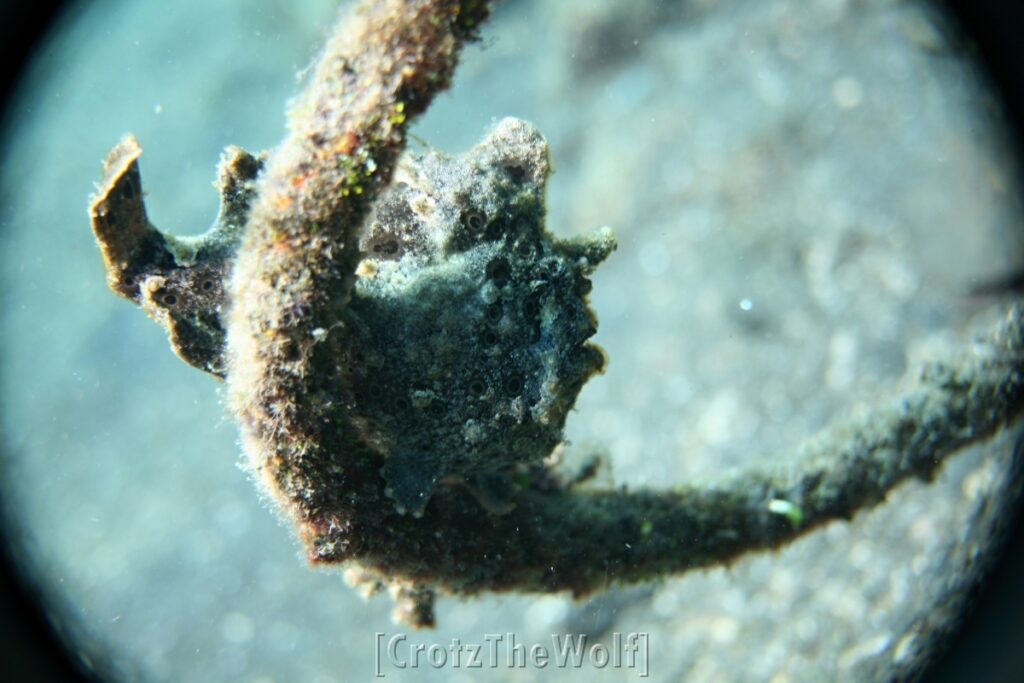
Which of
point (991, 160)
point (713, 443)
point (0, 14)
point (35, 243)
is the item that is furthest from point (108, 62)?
point (991, 160)

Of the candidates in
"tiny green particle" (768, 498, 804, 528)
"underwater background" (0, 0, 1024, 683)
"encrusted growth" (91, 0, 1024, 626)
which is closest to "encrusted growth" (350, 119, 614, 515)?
"encrusted growth" (91, 0, 1024, 626)

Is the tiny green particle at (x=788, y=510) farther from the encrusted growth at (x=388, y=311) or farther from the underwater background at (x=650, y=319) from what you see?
the underwater background at (x=650, y=319)

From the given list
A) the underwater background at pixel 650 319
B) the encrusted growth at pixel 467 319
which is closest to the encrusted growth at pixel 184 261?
the encrusted growth at pixel 467 319

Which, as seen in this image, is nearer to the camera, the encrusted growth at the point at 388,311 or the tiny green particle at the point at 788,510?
the encrusted growth at the point at 388,311

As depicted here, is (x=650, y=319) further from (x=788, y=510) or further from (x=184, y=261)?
(x=184, y=261)

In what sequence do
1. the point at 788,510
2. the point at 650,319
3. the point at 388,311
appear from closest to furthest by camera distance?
the point at 388,311, the point at 788,510, the point at 650,319

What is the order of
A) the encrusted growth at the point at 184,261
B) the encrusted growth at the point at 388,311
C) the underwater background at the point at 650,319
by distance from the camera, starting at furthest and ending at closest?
1. the underwater background at the point at 650,319
2. the encrusted growth at the point at 184,261
3. the encrusted growth at the point at 388,311

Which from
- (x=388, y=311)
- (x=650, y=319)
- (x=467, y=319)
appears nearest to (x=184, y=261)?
(x=388, y=311)

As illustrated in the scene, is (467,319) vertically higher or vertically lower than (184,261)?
lower

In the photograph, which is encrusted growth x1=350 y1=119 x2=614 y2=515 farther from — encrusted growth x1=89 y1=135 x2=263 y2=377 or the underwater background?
the underwater background

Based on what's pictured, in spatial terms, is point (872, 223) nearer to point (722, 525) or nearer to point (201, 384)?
point (722, 525)
